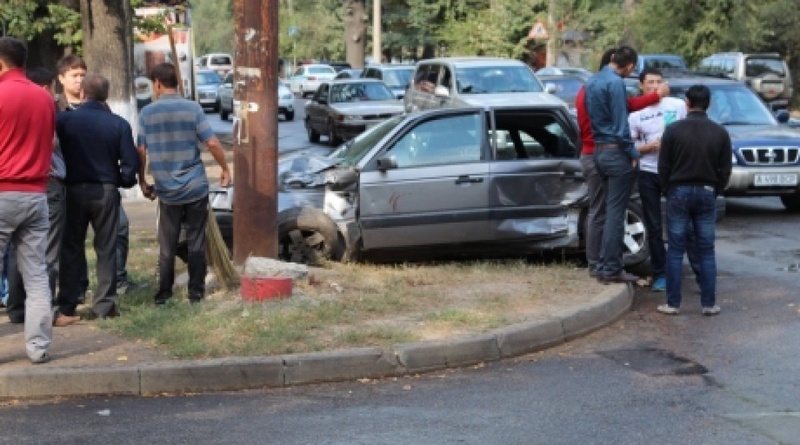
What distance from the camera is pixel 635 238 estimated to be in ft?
34.7

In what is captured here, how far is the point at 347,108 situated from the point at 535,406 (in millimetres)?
19771

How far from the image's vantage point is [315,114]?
1083 inches

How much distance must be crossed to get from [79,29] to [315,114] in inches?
381

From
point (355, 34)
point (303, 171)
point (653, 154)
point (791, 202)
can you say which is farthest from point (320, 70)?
point (653, 154)

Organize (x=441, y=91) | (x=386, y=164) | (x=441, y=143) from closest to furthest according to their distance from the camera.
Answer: (x=386, y=164) < (x=441, y=143) < (x=441, y=91)

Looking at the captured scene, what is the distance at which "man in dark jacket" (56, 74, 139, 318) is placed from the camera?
7.98 metres

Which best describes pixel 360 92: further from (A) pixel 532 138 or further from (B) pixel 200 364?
(B) pixel 200 364

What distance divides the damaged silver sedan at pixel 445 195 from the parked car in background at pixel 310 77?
45346mm

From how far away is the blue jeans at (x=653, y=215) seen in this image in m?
9.86

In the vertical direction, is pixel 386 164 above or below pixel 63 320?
above

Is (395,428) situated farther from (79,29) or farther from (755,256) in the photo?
(79,29)

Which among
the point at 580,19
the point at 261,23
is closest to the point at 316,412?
the point at 261,23

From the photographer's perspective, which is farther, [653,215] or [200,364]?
[653,215]

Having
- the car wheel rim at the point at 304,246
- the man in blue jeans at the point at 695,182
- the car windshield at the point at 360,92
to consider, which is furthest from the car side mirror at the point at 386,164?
the car windshield at the point at 360,92
